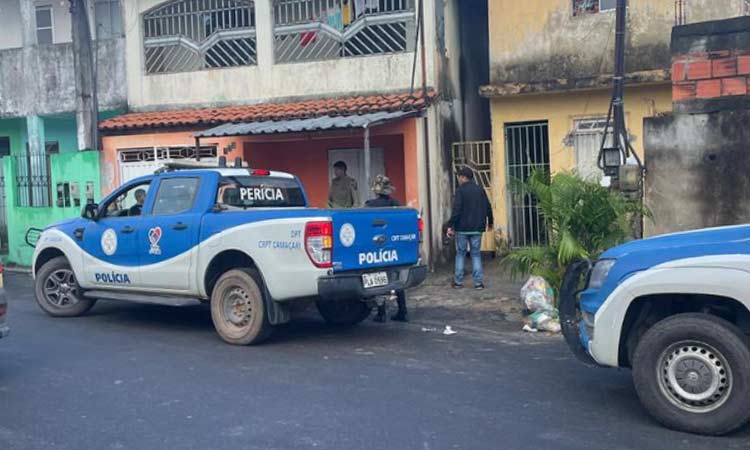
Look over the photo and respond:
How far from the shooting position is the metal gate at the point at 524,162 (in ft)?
45.5

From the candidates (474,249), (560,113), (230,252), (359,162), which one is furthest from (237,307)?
(560,113)

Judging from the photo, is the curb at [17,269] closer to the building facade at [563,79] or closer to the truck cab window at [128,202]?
the truck cab window at [128,202]

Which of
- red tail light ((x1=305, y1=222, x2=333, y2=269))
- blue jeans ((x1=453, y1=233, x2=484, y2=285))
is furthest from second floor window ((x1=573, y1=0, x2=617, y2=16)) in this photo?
red tail light ((x1=305, y1=222, x2=333, y2=269))

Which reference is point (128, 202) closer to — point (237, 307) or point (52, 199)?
point (237, 307)

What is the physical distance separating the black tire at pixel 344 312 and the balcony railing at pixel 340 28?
5.76m

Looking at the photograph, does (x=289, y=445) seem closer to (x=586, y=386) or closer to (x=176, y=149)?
(x=586, y=386)

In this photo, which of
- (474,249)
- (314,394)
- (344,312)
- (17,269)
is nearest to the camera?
(314,394)

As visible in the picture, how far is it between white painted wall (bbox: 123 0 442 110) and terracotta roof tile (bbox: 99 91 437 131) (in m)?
0.23

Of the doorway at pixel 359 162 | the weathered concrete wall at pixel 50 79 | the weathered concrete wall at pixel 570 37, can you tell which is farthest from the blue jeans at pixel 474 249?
the weathered concrete wall at pixel 50 79

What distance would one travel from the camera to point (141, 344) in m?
8.45

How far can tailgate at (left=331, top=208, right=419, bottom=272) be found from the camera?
7.98 metres

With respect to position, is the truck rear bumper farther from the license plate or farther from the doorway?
the doorway

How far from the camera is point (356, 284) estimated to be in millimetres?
8086

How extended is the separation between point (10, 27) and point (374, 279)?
13.4 metres
